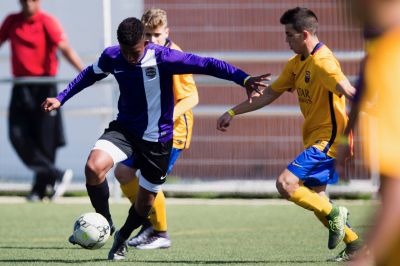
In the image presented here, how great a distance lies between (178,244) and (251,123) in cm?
482

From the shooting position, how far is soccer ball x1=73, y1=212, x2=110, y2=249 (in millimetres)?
6938

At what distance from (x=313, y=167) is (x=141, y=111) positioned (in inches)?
52.2

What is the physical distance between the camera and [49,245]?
822cm

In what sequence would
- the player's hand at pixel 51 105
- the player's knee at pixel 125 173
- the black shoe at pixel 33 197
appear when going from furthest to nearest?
the black shoe at pixel 33 197, the player's knee at pixel 125 173, the player's hand at pixel 51 105

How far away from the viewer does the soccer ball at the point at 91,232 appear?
22.8 ft

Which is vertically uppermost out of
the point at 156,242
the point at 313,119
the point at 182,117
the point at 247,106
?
the point at 247,106

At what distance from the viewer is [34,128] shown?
12.7 meters

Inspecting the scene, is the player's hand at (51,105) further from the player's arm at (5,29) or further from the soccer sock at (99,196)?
the player's arm at (5,29)

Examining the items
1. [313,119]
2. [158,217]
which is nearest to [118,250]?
[158,217]

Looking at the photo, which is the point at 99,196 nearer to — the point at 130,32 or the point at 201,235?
the point at 130,32

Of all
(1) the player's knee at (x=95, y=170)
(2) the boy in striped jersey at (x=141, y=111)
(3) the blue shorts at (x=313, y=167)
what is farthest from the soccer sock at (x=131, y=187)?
(3) the blue shorts at (x=313, y=167)

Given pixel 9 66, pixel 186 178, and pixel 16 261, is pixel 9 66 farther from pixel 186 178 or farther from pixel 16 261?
pixel 16 261

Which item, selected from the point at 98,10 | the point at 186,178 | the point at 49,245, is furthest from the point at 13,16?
the point at 49,245

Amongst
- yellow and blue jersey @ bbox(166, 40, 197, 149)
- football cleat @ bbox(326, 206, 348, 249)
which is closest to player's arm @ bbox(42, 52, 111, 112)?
yellow and blue jersey @ bbox(166, 40, 197, 149)
